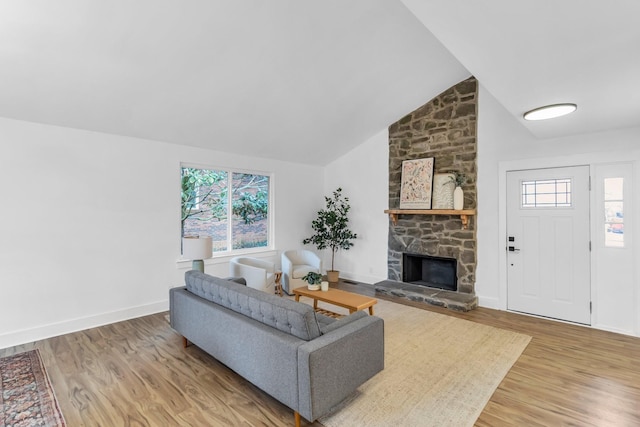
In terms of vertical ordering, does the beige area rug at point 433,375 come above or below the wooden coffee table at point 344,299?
below

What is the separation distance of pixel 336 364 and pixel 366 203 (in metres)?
4.42

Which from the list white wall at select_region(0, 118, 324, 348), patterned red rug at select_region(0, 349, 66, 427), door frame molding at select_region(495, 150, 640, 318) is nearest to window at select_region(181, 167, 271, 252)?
white wall at select_region(0, 118, 324, 348)

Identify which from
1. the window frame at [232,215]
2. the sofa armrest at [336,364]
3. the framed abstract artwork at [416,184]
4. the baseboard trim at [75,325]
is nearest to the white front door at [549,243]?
the framed abstract artwork at [416,184]

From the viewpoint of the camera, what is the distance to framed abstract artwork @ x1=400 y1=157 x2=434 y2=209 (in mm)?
5250

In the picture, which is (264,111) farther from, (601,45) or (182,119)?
(601,45)

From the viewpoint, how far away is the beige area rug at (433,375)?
2180 millimetres

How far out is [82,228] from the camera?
374cm

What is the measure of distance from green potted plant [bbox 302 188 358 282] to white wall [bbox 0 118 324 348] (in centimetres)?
267

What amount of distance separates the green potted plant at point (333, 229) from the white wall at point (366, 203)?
0.14 metres

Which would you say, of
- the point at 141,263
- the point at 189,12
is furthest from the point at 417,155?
the point at 141,263

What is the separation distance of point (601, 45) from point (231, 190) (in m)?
4.82

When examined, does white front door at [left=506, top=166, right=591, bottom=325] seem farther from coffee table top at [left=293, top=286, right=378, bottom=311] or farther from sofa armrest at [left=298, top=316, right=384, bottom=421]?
sofa armrest at [left=298, top=316, right=384, bottom=421]

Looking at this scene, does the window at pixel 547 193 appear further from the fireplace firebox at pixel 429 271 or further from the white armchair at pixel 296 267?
the white armchair at pixel 296 267

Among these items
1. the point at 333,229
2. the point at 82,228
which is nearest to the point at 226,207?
the point at 82,228
